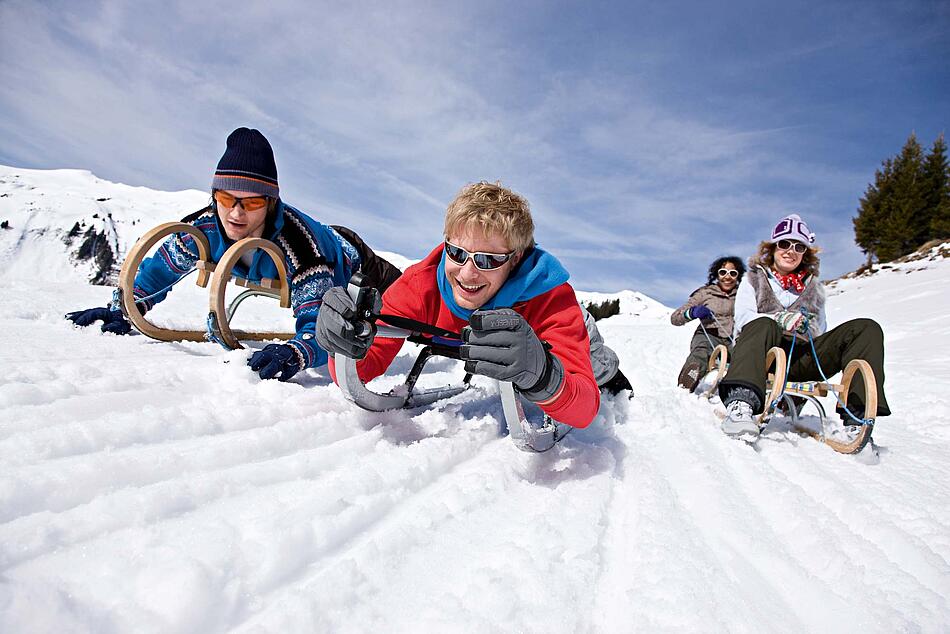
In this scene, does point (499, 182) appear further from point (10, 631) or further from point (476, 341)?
point (10, 631)

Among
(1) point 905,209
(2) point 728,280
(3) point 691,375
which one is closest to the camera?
(3) point 691,375

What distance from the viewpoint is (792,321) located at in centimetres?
317

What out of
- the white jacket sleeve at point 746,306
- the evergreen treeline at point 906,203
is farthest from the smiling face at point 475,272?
the evergreen treeline at point 906,203

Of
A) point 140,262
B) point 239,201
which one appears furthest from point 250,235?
point 140,262

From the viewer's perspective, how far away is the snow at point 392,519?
3.08 feet

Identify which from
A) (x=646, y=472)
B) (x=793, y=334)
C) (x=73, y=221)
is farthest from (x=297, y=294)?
(x=73, y=221)

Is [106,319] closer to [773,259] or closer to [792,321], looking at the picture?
[792,321]

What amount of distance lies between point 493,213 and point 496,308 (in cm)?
42

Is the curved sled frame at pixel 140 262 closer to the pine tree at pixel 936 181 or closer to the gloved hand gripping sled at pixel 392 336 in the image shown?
the gloved hand gripping sled at pixel 392 336

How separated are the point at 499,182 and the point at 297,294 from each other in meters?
1.62

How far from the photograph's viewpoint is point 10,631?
2.46 ft

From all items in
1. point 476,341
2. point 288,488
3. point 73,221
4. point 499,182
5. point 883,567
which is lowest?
point 883,567

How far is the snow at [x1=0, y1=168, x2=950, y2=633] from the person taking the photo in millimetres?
939

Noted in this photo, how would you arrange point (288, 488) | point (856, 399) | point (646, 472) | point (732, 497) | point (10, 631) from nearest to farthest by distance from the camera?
1. point (10, 631)
2. point (288, 488)
3. point (732, 497)
4. point (646, 472)
5. point (856, 399)
